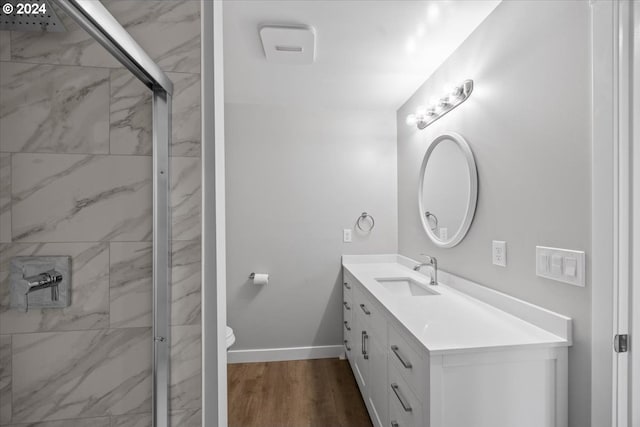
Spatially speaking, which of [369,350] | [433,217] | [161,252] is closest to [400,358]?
[369,350]

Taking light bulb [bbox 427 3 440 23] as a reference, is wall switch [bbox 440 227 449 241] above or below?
below

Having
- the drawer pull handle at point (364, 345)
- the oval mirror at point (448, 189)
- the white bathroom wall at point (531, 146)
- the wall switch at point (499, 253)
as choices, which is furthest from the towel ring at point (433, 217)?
the drawer pull handle at point (364, 345)

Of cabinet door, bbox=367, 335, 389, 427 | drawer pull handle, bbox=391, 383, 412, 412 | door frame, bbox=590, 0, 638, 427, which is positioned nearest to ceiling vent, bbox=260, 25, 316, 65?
door frame, bbox=590, 0, 638, 427

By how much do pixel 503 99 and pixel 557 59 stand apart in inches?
11.7

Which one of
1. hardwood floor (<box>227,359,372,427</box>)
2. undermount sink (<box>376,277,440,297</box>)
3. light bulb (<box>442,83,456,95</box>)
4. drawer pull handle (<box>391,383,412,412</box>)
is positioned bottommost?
hardwood floor (<box>227,359,372,427</box>)

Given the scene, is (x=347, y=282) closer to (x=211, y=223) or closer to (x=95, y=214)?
(x=211, y=223)

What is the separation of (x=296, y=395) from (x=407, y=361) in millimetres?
1325

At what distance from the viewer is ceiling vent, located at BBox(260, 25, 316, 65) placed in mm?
1684

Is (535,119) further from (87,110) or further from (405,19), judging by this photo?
(87,110)

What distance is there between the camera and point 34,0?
0.77 meters

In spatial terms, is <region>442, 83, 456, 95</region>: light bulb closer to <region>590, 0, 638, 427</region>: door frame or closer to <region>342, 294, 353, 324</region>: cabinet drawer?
<region>590, 0, 638, 427</region>: door frame

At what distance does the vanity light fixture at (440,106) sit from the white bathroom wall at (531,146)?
0.15 ft

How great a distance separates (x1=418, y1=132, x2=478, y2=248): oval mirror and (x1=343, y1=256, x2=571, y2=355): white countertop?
39 cm

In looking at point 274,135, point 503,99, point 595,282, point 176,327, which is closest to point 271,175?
point 274,135
